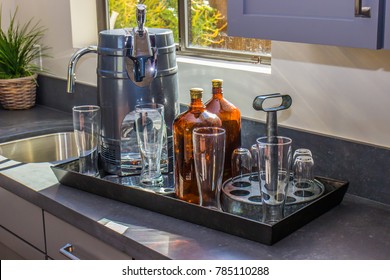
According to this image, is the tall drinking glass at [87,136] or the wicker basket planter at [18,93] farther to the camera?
the wicker basket planter at [18,93]

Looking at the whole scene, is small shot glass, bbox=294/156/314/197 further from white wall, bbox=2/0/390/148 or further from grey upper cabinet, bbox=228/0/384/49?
grey upper cabinet, bbox=228/0/384/49

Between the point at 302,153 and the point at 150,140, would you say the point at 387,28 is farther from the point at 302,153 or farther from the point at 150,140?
the point at 150,140

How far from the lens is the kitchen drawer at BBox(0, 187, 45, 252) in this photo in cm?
191

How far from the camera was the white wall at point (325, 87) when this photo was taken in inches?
67.1

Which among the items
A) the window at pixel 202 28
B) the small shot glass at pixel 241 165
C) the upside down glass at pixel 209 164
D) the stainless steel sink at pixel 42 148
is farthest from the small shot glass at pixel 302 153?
the stainless steel sink at pixel 42 148

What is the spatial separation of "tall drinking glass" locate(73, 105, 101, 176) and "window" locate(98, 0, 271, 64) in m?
0.53

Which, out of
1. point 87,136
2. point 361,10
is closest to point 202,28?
point 87,136

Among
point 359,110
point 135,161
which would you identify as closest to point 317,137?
point 359,110

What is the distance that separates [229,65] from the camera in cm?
210

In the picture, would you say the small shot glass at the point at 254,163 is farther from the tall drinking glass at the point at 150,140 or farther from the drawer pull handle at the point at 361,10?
the drawer pull handle at the point at 361,10

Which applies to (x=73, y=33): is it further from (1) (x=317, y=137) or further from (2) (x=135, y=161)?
(1) (x=317, y=137)

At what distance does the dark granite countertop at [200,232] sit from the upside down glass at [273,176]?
0.24 ft

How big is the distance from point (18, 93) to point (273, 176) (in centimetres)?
157
